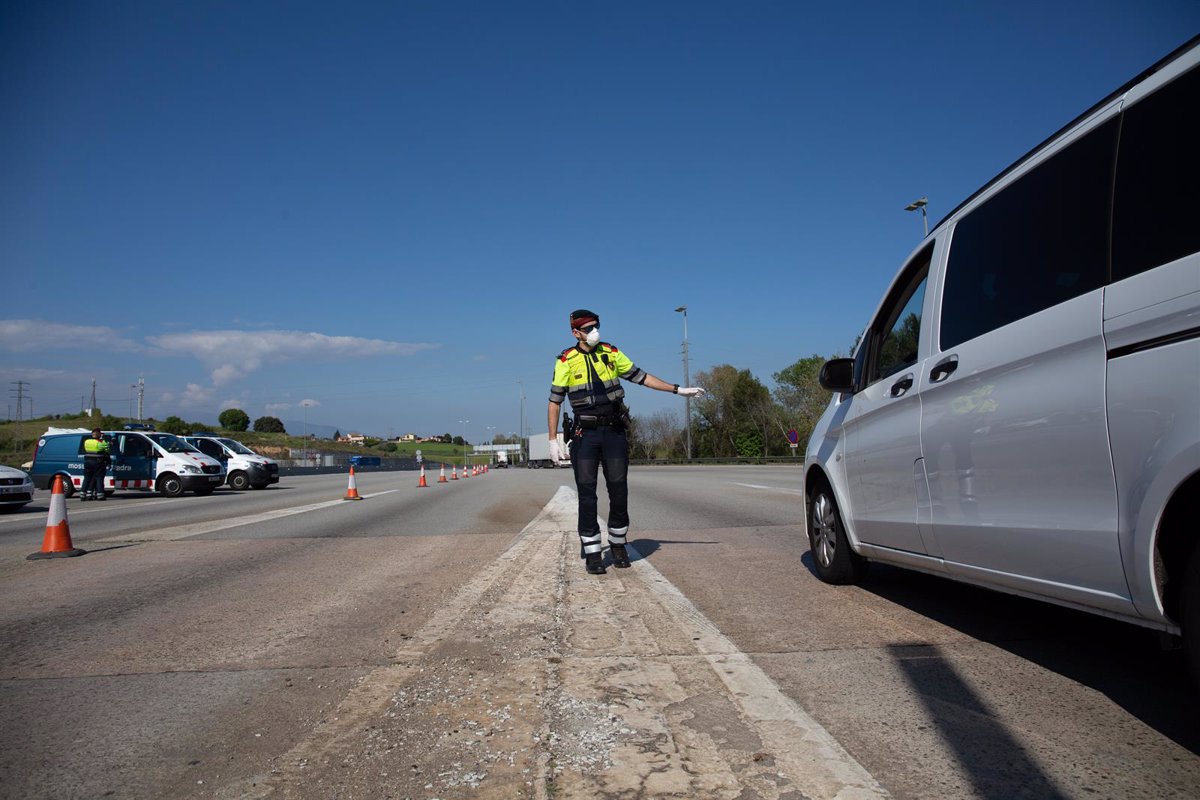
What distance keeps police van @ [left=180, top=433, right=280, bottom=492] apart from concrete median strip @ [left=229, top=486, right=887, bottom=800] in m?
22.8

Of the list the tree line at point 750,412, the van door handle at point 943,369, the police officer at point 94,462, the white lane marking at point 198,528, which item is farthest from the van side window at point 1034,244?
the tree line at point 750,412

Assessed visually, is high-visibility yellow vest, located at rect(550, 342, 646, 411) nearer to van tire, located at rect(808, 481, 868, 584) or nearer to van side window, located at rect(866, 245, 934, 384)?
van tire, located at rect(808, 481, 868, 584)

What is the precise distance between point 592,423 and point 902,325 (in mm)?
2429

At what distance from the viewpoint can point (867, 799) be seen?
2139mm

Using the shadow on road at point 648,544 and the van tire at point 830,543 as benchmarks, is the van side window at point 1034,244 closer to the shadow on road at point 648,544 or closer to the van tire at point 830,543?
the van tire at point 830,543

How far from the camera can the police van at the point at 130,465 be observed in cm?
2005

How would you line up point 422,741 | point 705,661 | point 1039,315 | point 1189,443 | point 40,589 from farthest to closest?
point 40,589
point 705,661
point 1039,315
point 422,741
point 1189,443

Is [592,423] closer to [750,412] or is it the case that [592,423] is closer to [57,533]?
[57,533]

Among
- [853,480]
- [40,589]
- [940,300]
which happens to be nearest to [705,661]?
[853,480]

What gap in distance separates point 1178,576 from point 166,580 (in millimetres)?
6625

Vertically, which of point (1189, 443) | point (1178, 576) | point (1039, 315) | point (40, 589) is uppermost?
point (1039, 315)

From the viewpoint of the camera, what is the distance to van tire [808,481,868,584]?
5.03 metres

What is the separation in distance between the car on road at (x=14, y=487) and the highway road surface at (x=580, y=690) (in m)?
11.3

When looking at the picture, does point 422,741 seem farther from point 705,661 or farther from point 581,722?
point 705,661
